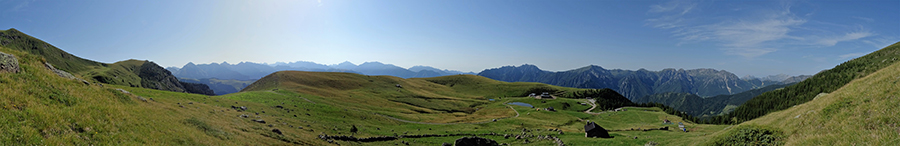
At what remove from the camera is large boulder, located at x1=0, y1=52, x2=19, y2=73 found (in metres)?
20.3

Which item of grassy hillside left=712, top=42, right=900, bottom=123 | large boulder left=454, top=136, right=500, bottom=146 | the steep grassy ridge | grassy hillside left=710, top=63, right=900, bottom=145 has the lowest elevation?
large boulder left=454, top=136, right=500, bottom=146

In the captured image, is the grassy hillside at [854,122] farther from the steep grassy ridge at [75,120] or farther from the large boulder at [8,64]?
the large boulder at [8,64]

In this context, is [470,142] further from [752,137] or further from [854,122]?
[854,122]

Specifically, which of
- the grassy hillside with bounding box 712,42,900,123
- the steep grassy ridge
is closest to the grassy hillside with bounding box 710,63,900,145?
the steep grassy ridge

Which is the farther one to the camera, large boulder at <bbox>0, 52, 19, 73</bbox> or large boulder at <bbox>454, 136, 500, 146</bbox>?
large boulder at <bbox>454, 136, 500, 146</bbox>

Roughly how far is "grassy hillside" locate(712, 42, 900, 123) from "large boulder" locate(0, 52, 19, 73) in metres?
165

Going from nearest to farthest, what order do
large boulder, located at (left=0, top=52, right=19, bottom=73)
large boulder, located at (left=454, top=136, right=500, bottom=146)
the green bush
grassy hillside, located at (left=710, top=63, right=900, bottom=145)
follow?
grassy hillside, located at (left=710, top=63, right=900, bottom=145) → large boulder, located at (left=0, top=52, right=19, bottom=73) → the green bush → large boulder, located at (left=454, top=136, right=500, bottom=146)

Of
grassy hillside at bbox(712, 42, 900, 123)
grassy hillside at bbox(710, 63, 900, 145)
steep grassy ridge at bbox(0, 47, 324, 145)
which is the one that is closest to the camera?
steep grassy ridge at bbox(0, 47, 324, 145)

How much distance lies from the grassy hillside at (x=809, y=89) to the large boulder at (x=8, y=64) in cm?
16464

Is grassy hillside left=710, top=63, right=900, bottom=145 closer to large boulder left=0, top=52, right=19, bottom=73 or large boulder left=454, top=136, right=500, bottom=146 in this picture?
large boulder left=454, top=136, right=500, bottom=146

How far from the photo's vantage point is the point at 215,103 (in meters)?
53.7

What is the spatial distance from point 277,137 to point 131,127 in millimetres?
13184

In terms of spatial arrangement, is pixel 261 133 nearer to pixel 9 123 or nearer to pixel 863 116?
pixel 9 123

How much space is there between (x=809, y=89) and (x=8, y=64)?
21069 centimetres
